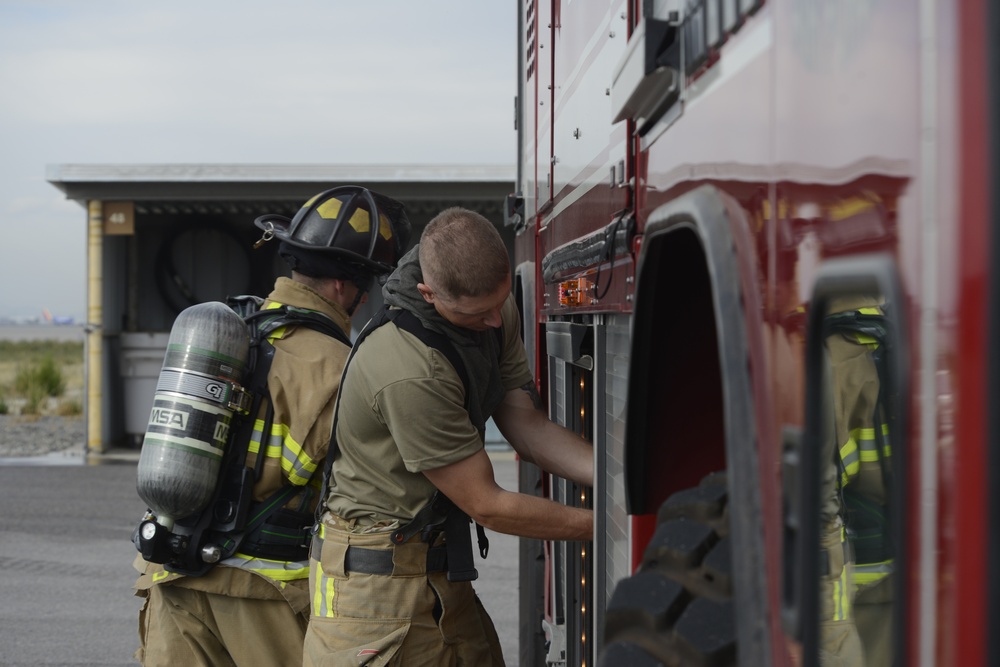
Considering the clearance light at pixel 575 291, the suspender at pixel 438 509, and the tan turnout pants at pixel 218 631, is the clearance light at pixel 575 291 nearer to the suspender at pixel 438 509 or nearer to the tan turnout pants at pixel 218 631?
the suspender at pixel 438 509

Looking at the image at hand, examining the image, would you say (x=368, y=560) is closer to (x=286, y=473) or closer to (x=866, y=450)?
(x=286, y=473)

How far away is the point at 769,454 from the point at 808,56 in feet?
1.26

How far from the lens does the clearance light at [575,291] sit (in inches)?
93.0

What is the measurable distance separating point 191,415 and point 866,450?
87.2 inches

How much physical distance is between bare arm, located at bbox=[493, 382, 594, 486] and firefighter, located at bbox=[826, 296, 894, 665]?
4.74ft

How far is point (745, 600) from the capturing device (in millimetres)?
1154

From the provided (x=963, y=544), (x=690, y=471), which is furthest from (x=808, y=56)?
(x=690, y=471)

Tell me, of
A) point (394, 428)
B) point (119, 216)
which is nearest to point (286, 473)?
point (394, 428)

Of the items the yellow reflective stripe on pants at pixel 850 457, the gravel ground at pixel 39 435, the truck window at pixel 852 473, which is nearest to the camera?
the truck window at pixel 852 473

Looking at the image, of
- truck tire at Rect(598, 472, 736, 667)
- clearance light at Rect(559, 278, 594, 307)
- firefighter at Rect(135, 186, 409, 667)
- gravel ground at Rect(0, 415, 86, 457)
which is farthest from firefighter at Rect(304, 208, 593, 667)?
gravel ground at Rect(0, 415, 86, 457)

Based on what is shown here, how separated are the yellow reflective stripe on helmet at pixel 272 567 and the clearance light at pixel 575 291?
1.20m

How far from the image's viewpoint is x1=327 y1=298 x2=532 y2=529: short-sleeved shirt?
2.70m

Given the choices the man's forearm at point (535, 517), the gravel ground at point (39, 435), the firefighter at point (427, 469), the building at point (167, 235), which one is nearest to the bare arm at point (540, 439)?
the firefighter at point (427, 469)

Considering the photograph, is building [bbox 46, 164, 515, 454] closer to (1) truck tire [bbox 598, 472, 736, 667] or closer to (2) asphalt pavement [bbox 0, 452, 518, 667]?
(2) asphalt pavement [bbox 0, 452, 518, 667]
